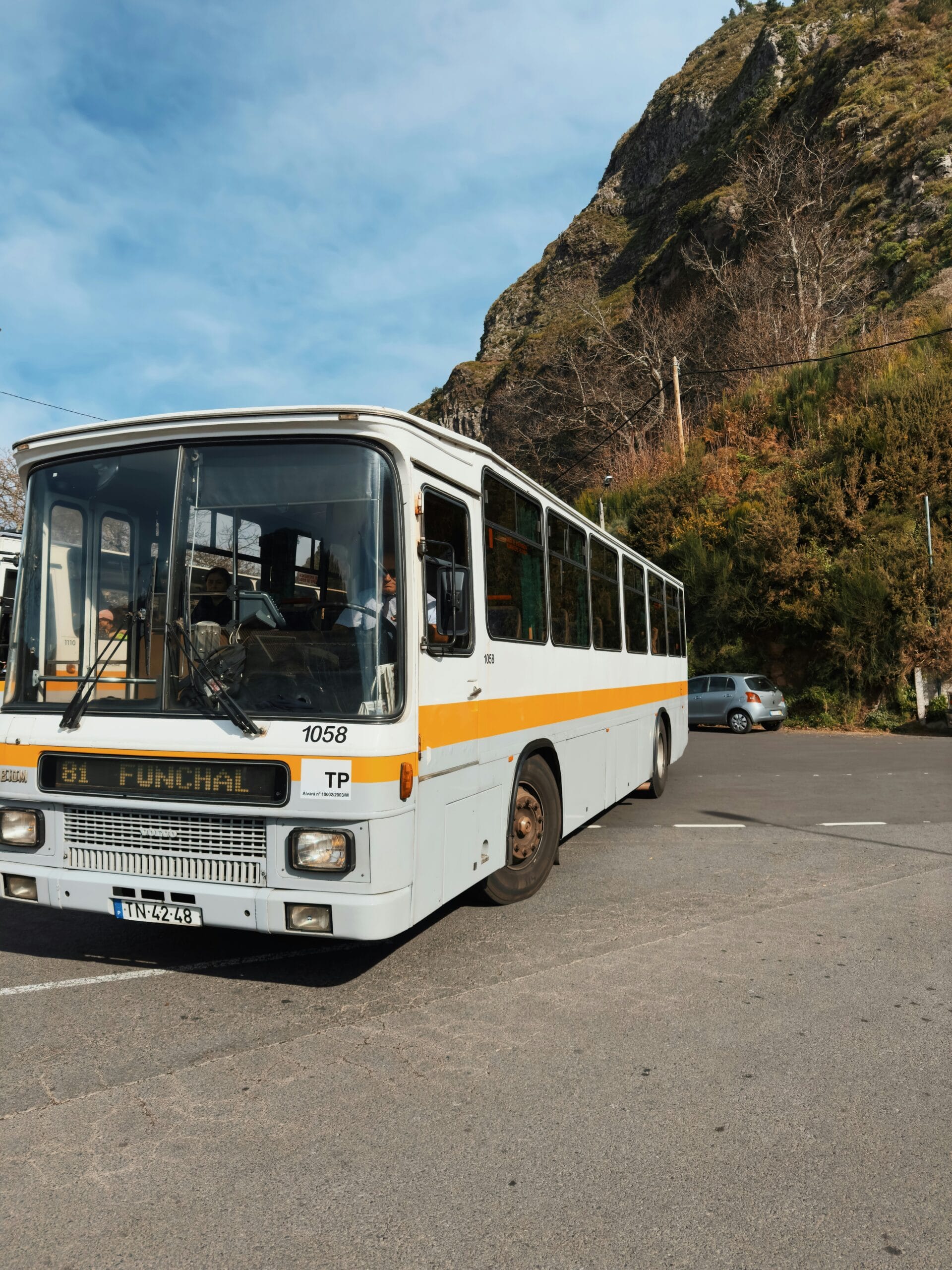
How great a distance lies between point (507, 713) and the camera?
19.5 feet

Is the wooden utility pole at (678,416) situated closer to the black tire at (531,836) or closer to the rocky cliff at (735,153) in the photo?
the rocky cliff at (735,153)

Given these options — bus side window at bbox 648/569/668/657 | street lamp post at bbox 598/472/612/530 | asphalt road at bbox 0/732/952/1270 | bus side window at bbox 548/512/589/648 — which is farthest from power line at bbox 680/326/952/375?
asphalt road at bbox 0/732/952/1270

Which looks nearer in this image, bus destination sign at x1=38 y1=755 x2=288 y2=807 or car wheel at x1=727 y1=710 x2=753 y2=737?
bus destination sign at x1=38 y1=755 x2=288 y2=807

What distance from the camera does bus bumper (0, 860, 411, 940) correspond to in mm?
4289

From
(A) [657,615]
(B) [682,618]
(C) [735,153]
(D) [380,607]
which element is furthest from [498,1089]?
(C) [735,153]

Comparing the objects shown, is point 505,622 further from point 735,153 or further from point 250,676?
point 735,153

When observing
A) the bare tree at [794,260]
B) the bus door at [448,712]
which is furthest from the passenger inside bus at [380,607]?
the bare tree at [794,260]

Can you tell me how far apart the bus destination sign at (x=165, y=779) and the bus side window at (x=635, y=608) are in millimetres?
6146

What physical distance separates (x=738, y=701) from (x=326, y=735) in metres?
20.4

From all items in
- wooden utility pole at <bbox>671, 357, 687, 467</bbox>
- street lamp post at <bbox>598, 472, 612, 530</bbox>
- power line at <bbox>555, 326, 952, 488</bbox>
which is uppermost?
power line at <bbox>555, 326, 952, 488</bbox>

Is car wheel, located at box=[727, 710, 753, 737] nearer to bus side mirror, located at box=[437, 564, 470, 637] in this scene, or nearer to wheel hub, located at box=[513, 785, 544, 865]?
wheel hub, located at box=[513, 785, 544, 865]

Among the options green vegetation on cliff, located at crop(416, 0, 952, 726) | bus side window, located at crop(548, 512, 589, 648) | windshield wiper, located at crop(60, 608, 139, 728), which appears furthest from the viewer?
green vegetation on cliff, located at crop(416, 0, 952, 726)

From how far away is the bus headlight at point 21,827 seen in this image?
4879 millimetres

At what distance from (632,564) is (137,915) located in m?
7.23
